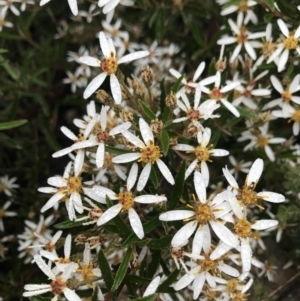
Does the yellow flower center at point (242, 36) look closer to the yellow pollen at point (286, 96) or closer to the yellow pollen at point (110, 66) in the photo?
the yellow pollen at point (286, 96)

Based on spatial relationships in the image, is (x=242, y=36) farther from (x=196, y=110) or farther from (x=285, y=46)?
(x=196, y=110)

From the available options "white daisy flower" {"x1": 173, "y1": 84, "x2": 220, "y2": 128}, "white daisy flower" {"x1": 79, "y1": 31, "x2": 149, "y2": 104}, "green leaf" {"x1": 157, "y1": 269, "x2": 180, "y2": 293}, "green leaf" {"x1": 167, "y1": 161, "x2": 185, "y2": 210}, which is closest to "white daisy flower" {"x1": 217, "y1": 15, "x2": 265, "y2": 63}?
"white daisy flower" {"x1": 173, "y1": 84, "x2": 220, "y2": 128}

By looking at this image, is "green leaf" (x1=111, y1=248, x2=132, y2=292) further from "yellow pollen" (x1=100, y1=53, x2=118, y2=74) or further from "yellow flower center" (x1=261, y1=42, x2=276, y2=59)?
"yellow flower center" (x1=261, y1=42, x2=276, y2=59)

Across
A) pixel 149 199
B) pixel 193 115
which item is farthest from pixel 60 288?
pixel 193 115

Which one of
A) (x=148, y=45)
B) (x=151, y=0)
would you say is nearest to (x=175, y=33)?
(x=148, y=45)

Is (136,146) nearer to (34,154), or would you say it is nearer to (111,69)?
(111,69)

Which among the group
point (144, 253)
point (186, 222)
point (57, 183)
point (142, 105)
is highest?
point (142, 105)
